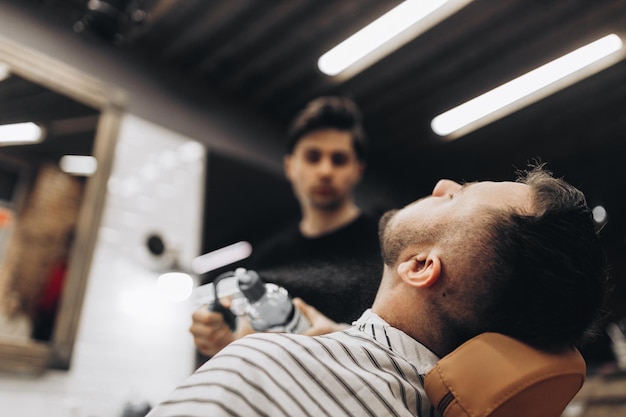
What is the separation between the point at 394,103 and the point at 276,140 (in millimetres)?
840

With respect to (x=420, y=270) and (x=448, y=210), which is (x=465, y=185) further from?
(x=420, y=270)

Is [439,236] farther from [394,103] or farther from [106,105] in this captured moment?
[394,103]

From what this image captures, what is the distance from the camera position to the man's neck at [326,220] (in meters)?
1.84

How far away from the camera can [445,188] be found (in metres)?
1.20

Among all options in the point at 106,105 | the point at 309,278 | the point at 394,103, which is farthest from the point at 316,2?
the point at 309,278

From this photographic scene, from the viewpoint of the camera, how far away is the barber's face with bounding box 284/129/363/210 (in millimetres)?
2188

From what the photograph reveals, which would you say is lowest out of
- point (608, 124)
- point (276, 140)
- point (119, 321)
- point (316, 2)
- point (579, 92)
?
point (119, 321)

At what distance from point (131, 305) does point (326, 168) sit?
1.22m

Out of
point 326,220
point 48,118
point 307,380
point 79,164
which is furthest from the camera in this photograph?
point 79,164

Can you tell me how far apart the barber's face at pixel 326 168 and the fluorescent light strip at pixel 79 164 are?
996mm

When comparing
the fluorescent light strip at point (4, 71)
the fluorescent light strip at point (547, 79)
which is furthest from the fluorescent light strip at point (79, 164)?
the fluorescent light strip at point (547, 79)

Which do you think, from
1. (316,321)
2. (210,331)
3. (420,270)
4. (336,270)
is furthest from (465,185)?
(210,331)

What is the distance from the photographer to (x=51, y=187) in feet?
7.90

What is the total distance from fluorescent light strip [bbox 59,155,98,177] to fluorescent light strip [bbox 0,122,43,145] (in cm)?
33
